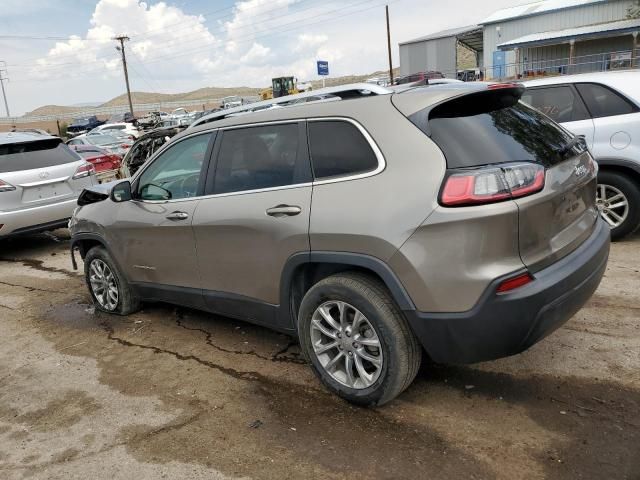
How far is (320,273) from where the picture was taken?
3373 millimetres

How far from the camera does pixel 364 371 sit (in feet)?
10.4

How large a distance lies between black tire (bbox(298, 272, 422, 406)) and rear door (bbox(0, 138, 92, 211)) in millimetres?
6061

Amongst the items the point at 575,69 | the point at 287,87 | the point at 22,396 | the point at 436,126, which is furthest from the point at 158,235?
the point at 287,87

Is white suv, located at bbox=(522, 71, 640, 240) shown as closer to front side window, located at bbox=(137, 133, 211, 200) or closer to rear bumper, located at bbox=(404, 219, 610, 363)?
rear bumper, located at bbox=(404, 219, 610, 363)

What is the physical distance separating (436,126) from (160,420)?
7.88 ft

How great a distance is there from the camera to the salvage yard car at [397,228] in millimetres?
2674

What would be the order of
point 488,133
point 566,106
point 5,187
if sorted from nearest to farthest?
point 488,133
point 566,106
point 5,187

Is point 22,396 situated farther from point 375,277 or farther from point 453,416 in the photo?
point 453,416

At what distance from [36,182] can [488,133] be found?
272 inches

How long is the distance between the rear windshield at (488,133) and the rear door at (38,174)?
21.6 ft

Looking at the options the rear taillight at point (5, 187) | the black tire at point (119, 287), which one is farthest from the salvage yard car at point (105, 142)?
the black tire at point (119, 287)

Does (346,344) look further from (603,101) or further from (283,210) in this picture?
(603,101)

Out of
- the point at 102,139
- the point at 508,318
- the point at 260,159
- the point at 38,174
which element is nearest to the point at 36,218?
the point at 38,174

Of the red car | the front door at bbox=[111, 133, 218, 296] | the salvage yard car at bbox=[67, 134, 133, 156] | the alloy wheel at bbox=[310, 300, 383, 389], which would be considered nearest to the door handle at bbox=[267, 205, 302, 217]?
the alloy wheel at bbox=[310, 300, 383, 389]
